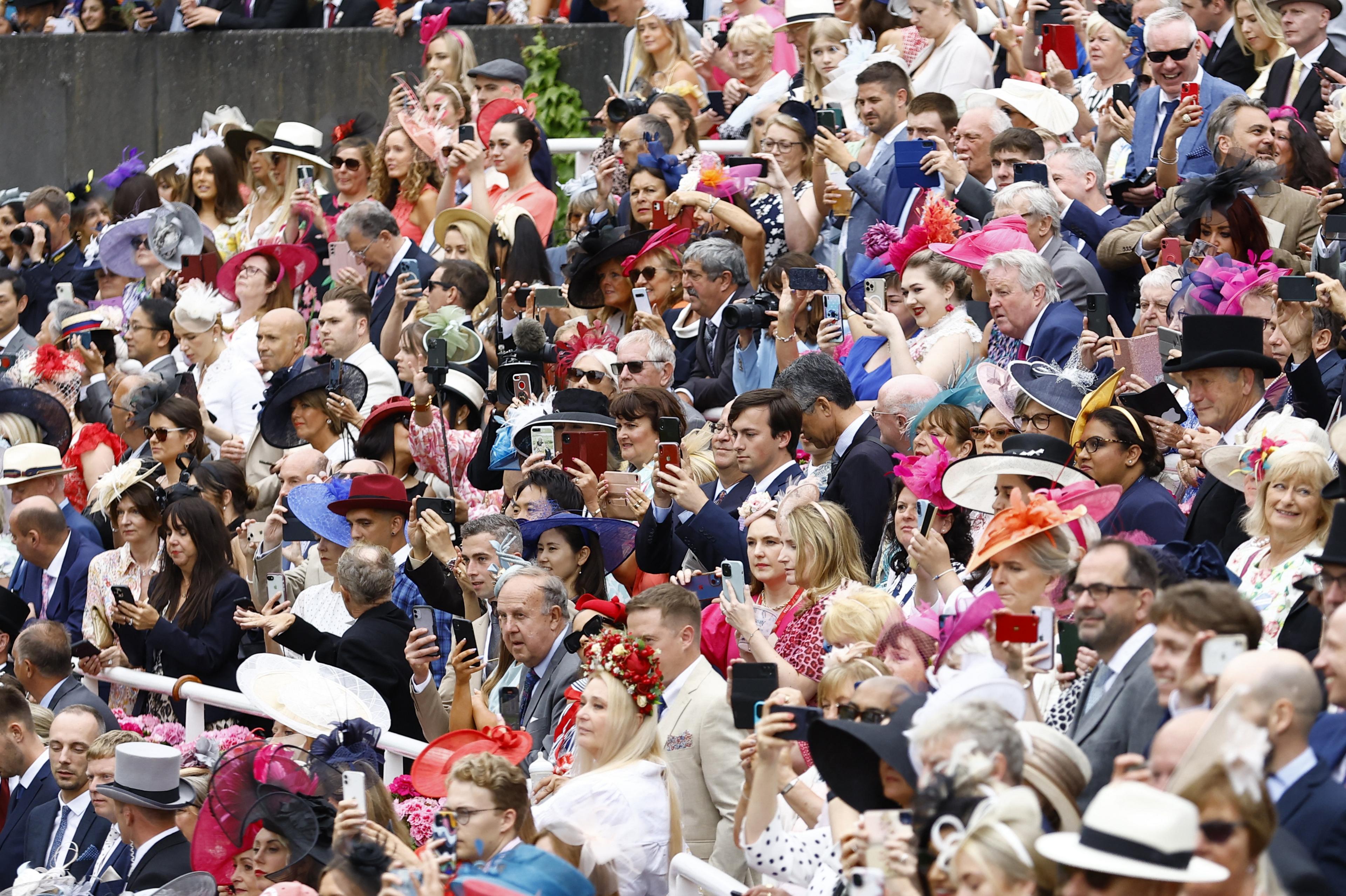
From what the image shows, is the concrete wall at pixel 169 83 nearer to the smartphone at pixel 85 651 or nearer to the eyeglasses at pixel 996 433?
the smartphone at pixel 85 651

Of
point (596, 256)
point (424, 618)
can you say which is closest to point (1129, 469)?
point (424, 618)

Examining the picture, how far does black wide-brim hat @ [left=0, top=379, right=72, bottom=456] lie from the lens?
10.5m

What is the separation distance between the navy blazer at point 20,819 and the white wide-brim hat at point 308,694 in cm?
121

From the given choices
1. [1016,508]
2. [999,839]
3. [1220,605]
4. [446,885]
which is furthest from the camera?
[1016,508]

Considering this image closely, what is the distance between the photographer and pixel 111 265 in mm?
11969

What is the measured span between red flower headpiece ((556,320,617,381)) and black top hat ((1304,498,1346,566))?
15.3 feet

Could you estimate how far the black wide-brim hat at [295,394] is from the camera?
8945mm

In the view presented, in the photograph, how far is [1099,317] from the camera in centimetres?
722

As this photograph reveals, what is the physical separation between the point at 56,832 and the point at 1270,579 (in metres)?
4.48

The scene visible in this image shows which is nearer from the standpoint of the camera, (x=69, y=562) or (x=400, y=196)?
(x=69, y=562)

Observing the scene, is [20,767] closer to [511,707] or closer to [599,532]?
[511,707]

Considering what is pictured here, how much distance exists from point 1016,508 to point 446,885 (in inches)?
73.1

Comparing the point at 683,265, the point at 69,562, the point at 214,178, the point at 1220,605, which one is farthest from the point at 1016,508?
the point at 214,178

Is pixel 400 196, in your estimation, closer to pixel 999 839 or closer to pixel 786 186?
pixel 786 186
